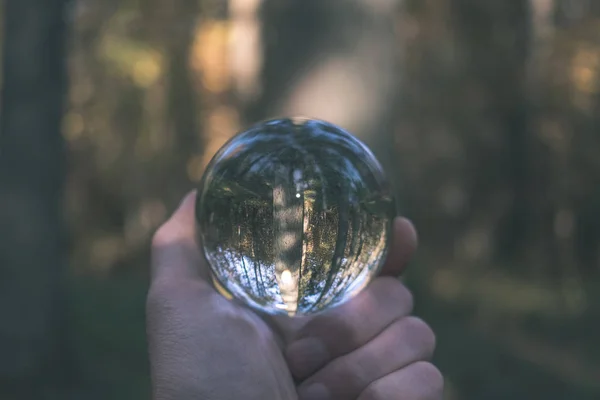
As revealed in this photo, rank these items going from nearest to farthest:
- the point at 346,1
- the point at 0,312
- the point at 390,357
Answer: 1. the point at 390,357
2. the point at 346,1
3. the point at 0,312

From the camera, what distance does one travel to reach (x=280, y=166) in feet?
4.96

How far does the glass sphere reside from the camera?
4.87ft

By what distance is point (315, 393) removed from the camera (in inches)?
75.0

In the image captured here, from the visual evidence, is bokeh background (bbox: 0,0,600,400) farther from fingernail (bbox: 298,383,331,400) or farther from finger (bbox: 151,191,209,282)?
fingernail (bbox: 298,383,331,400)

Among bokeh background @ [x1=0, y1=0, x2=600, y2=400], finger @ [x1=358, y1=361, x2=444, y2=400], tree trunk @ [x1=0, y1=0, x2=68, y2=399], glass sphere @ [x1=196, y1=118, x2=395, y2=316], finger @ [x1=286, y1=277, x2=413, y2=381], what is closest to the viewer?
glass sphere @ [x1=196, y1=118, x2=395, y2=316]

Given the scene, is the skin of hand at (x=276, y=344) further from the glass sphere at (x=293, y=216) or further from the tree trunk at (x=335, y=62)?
the tree trunk at (x=335, y=62)

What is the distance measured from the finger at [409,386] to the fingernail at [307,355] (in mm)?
160

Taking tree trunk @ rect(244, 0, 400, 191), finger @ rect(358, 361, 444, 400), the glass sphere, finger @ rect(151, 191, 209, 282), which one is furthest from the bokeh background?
the glass sphere

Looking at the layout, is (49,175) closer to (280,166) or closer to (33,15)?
(33,15)

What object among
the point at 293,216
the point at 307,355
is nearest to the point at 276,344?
the point at 307,355

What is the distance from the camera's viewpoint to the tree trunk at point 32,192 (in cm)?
573

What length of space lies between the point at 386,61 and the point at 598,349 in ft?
19.0

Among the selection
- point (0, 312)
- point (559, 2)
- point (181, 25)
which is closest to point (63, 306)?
point (0, 312)

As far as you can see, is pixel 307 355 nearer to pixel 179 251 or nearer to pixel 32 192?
pixel 179 251
